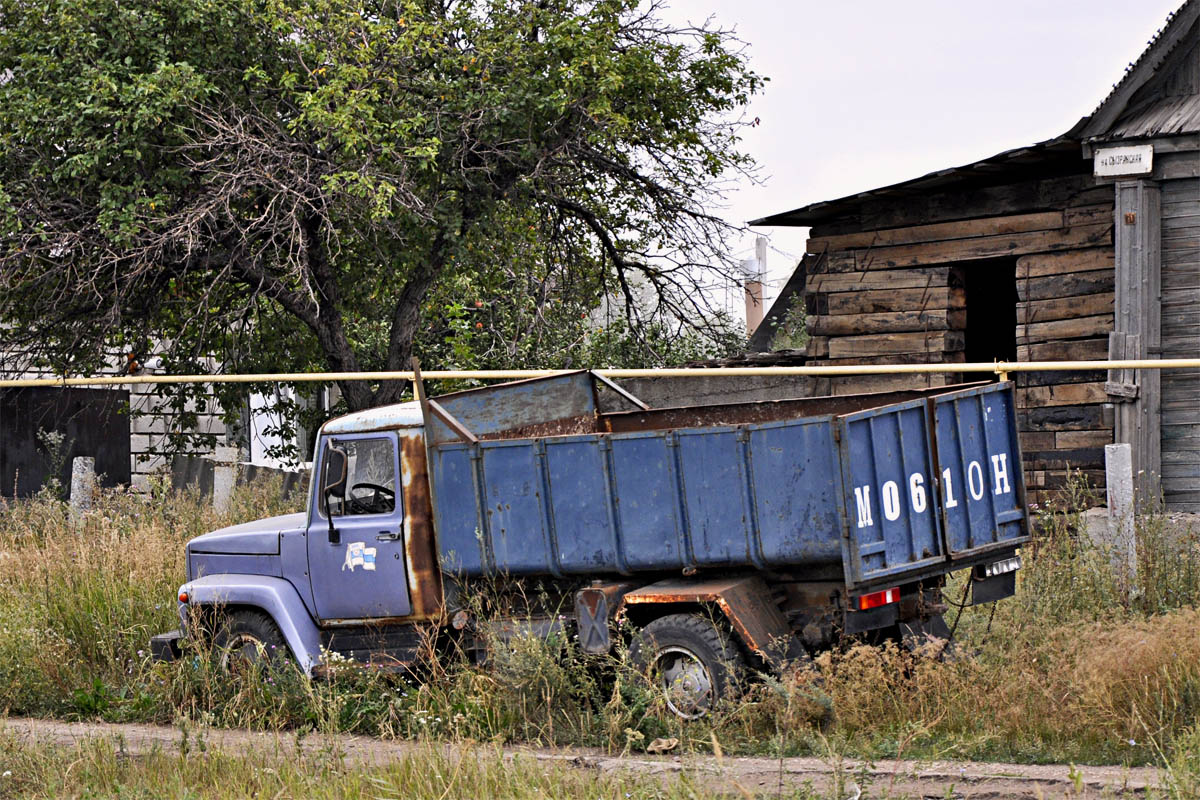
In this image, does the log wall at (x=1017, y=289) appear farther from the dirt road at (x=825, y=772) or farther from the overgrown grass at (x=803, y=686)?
the dirt road at (x=825, y=772)

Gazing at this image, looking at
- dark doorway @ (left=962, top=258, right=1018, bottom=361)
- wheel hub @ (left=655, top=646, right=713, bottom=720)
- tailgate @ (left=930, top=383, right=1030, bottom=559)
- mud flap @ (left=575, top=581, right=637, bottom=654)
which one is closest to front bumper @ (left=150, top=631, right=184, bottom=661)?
mud flap @ (left=575, top=581, right=637, bottom=654)

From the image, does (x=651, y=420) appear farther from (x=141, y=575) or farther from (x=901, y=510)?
(x=141, y=575)

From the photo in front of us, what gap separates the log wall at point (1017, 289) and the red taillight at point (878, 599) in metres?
5.37

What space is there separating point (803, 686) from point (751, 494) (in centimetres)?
114

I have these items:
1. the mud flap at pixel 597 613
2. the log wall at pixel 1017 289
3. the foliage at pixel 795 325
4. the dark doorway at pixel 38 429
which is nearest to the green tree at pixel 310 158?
the log wall at pixel 1017 289

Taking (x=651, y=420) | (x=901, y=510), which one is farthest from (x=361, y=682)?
(x=901, y=510)

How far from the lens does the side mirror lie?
8820 millimetres

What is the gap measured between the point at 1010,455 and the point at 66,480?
18694 millimetres

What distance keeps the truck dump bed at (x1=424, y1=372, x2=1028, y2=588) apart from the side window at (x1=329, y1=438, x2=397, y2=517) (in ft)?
1.62

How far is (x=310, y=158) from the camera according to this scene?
15.0 m

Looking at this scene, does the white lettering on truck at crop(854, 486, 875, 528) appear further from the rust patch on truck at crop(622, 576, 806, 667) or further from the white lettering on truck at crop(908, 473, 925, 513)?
the rust patch on truck at crop(622, 576, 806, 667)

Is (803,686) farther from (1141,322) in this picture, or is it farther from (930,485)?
(1141,322)

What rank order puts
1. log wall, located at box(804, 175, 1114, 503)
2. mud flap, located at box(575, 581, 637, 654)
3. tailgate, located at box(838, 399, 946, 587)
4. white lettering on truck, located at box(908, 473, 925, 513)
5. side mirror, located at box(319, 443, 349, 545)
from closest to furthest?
tailgate, located at box(838, 399, 946, 587)
white lettering on truck, located at box(908, 473, 925, 513)
mud flap, located at box(575, 581, 637, 654)
side mirror, located at box(319, 443, 349, 545)
log wall, located at box(804, 175, 1114, 503)

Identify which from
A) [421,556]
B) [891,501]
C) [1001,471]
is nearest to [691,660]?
[891,501]
